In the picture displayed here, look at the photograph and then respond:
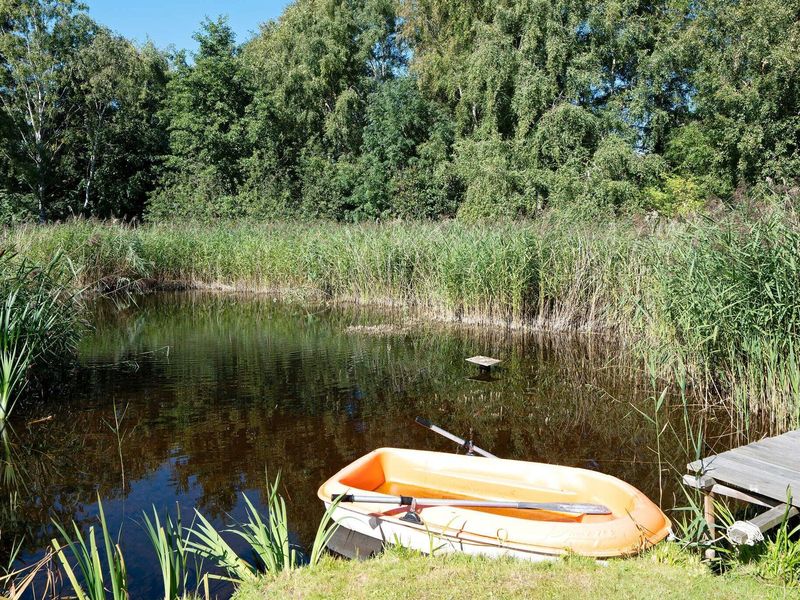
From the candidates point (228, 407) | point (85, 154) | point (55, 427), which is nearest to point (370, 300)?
point (228, 407)

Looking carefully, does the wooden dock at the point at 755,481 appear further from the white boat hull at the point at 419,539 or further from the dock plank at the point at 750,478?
the white boat hull at the point at 419,539

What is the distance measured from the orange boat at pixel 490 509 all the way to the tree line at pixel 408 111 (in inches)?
608

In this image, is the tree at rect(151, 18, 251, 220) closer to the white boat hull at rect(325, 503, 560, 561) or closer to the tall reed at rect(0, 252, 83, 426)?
the tall reed at rect(0, 252, 83, 426)

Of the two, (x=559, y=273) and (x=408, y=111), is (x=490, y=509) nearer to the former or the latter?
(x=559, y=273)

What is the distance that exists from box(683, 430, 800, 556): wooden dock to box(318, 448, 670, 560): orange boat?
1.19 ft

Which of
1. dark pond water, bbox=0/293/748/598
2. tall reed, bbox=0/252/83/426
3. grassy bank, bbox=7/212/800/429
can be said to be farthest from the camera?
tall reed, bbox=0/252/83/426

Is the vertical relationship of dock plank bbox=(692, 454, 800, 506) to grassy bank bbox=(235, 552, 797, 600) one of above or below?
above

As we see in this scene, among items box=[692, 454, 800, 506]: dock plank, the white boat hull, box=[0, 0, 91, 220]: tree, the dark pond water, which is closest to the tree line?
box=[0, 0, 91, 220]: tree

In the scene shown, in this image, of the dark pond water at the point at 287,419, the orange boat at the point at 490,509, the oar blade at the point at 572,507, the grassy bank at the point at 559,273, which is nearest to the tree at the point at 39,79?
the grassy bank at the point at 559,273

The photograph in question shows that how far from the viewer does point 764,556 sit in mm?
3506

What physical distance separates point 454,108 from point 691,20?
9.71 meters

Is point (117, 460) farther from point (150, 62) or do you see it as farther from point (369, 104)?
point (150, 62)

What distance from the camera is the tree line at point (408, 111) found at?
826 inches

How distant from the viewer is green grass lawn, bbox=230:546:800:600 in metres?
3.28
